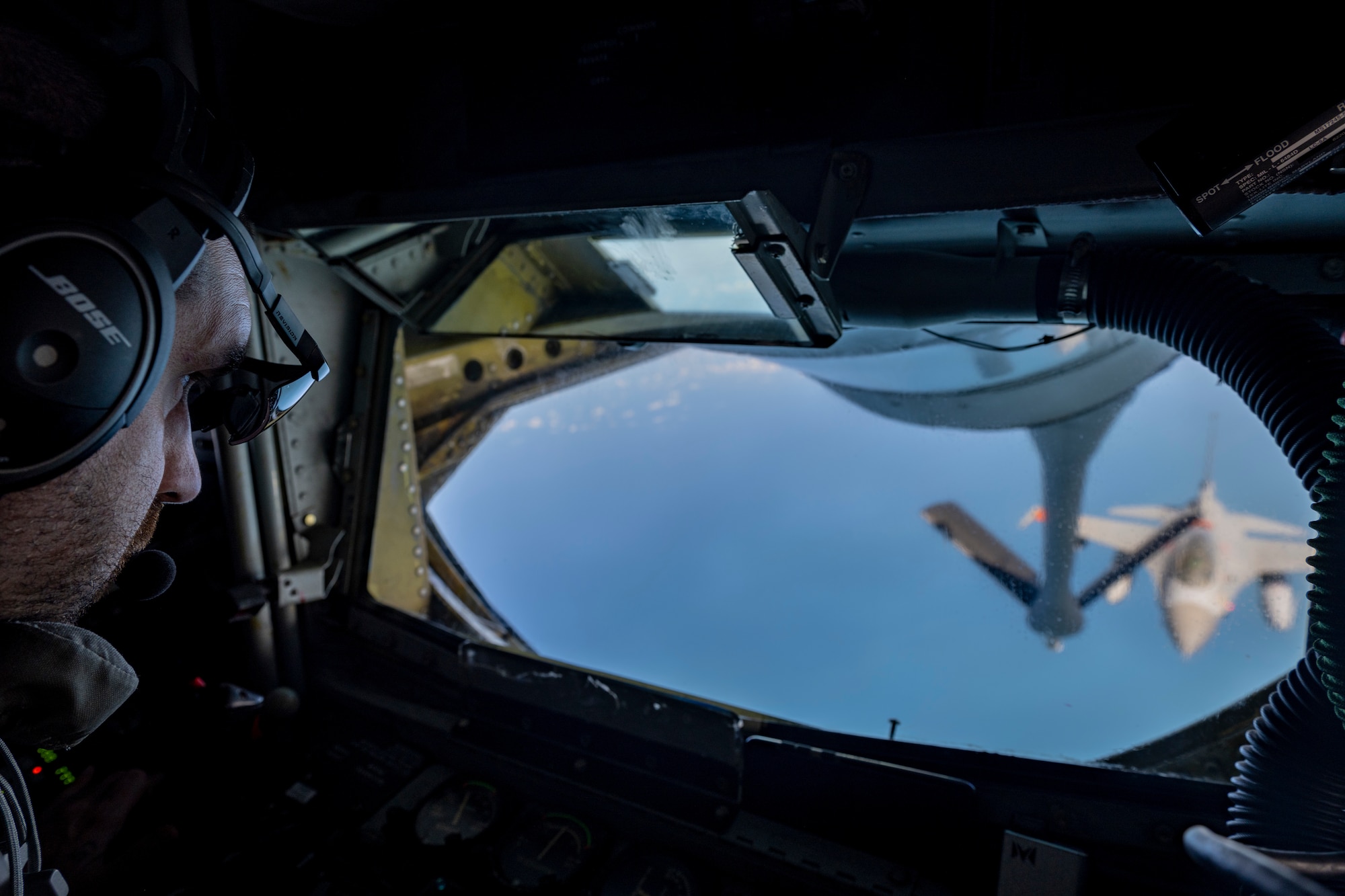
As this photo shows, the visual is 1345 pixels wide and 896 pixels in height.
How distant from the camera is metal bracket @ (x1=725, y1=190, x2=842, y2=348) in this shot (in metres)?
1.31

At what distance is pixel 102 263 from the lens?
2.36 feet

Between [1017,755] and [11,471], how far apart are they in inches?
66.0

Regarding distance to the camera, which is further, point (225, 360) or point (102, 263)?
point (225, 360)

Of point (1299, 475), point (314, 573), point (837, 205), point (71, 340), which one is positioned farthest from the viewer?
point (314, 573)

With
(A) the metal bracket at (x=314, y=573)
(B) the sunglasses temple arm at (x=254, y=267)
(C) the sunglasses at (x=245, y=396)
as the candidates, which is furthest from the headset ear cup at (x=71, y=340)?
(A) the metal bracket at (x=314, y=573)

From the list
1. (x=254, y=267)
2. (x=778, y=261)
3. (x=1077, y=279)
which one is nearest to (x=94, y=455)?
(x=254, y=267)

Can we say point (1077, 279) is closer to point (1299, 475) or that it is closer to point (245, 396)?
point (1299, 475)

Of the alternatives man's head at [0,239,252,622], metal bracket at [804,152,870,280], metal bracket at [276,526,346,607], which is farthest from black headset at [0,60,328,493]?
metal bracket at [276,526,346,607]

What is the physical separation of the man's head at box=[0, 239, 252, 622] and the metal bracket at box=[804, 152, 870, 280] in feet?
2.93

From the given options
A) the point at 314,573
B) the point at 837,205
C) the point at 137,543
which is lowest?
the point at 314,573

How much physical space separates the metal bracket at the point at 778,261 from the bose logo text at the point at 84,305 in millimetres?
891

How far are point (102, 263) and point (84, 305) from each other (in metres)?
0.04

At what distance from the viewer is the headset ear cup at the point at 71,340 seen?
0.66 meters

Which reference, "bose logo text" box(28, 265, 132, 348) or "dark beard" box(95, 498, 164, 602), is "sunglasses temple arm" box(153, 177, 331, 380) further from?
"dark beard" box(95, 498, 164, 602)
